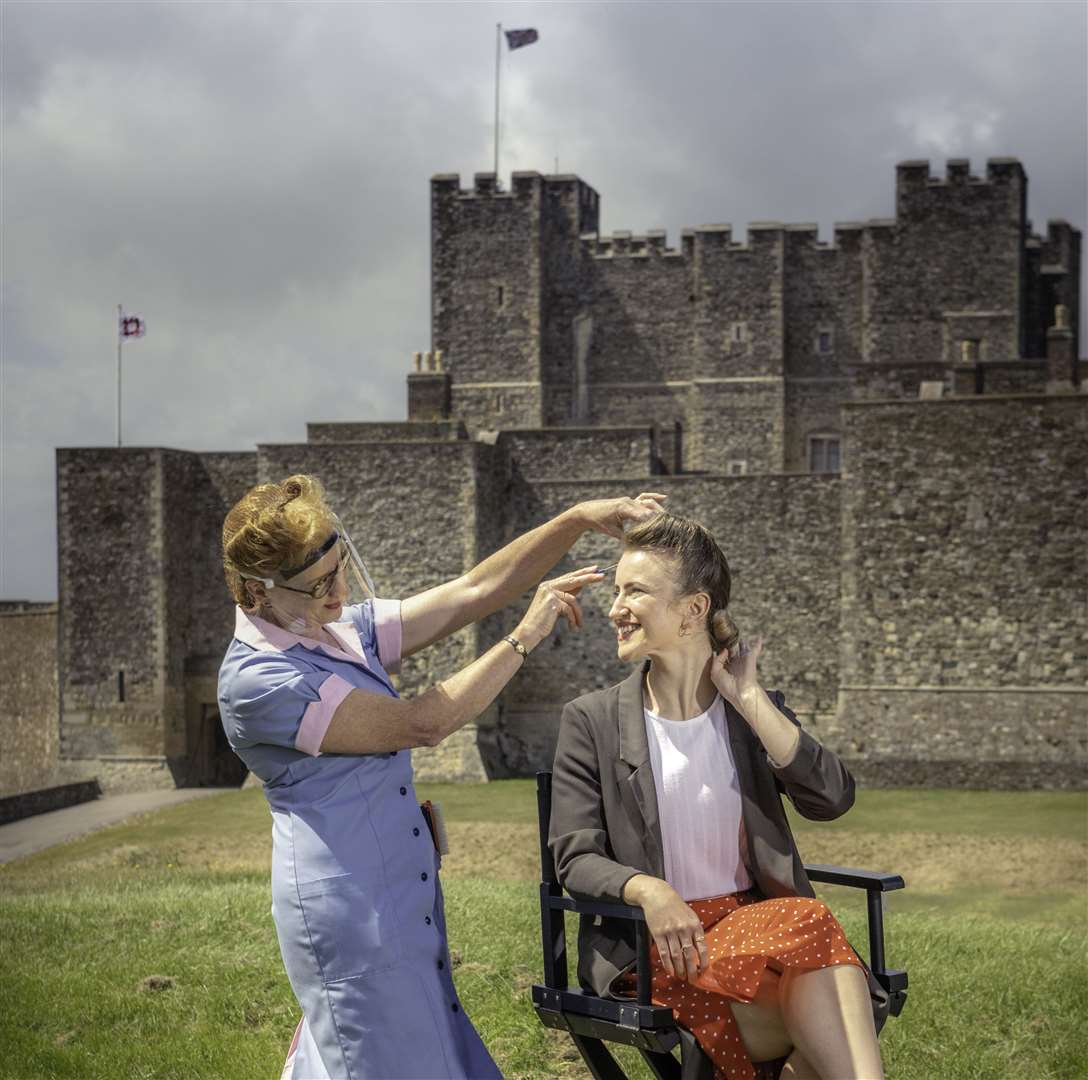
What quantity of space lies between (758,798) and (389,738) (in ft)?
3.77

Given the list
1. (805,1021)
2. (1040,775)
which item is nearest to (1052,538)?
(1040,775)

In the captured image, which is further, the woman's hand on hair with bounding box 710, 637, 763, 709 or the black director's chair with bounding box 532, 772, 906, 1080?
the woman's hand on hair with bounding box 710, 637, 763, 709

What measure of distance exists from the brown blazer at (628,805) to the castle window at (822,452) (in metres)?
32.7

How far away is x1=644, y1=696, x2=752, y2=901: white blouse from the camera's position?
434 centimetres

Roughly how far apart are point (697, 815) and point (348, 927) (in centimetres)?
110

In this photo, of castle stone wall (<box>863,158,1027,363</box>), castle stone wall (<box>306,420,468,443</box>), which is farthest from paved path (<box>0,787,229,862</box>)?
castle stone wall (<box>863,158,1027,363</box>)

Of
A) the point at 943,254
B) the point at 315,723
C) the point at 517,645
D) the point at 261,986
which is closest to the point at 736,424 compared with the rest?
the point at 943,254

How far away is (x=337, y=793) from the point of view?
3.88 metres

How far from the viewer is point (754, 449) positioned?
120 feet

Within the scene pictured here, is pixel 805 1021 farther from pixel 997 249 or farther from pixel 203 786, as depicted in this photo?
pixel 997 249

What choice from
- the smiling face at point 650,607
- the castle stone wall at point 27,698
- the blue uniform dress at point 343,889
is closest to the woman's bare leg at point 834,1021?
the blue uniform dress at point 343,889

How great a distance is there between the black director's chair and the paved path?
51.4 feet

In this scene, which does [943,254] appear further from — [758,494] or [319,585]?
[319,585]

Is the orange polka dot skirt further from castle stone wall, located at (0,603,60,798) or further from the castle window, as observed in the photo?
the castle window
